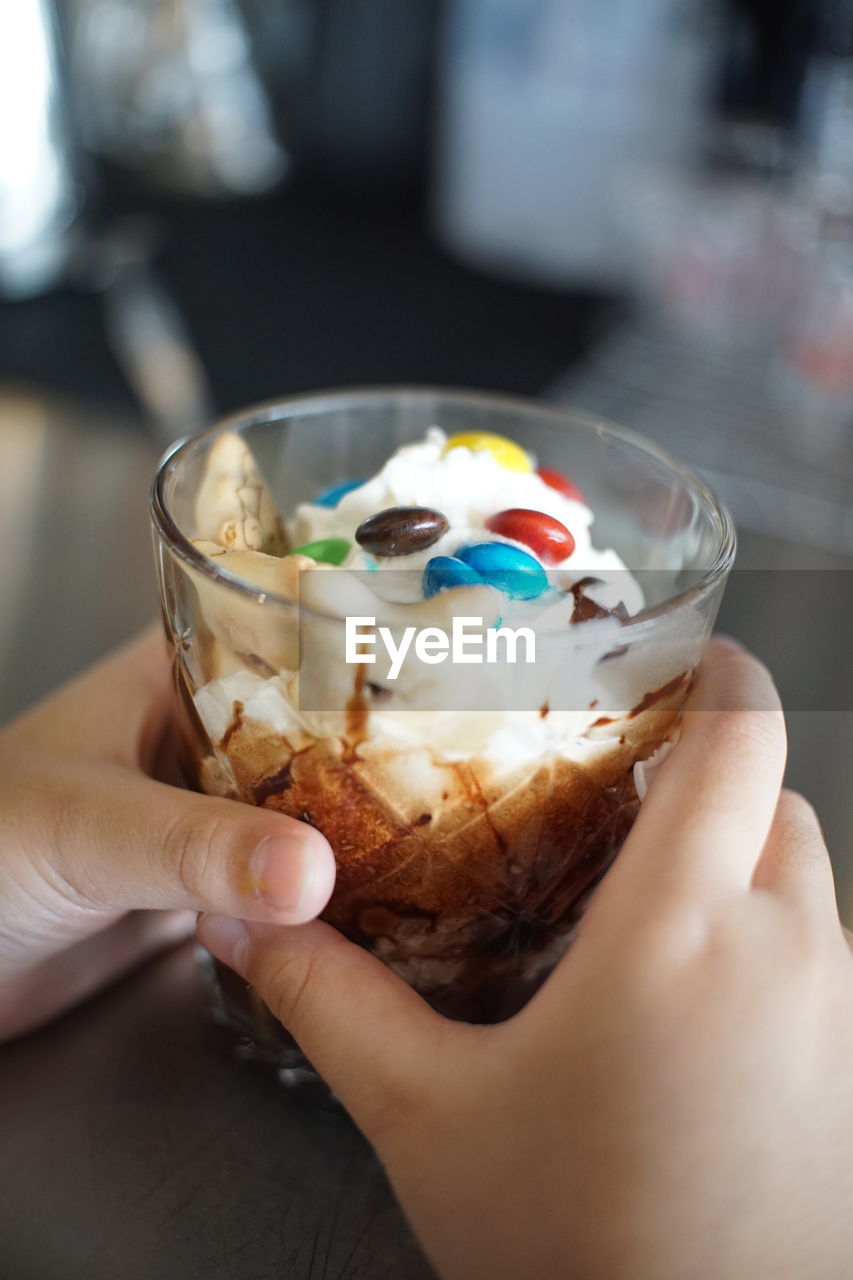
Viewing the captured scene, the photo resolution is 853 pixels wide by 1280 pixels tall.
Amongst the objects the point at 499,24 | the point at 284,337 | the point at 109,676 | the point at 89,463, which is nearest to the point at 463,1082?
the point at 109,676

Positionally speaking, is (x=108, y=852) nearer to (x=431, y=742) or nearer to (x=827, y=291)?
(x=431, y=742)

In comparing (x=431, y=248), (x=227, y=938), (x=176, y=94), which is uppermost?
(x=176, y=94)

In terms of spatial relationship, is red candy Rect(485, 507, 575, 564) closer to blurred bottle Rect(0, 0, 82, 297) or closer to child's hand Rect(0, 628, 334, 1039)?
child's hand Rect(0, 628, 334, 1039)

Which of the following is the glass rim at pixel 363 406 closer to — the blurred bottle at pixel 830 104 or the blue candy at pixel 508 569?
the blue candy at pixel 508 569

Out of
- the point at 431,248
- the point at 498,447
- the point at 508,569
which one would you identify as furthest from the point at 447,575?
the point at 431,248

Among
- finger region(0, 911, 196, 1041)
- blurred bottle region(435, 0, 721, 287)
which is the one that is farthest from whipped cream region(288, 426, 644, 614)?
blurred bottle region(435, 0, 721, 287)
